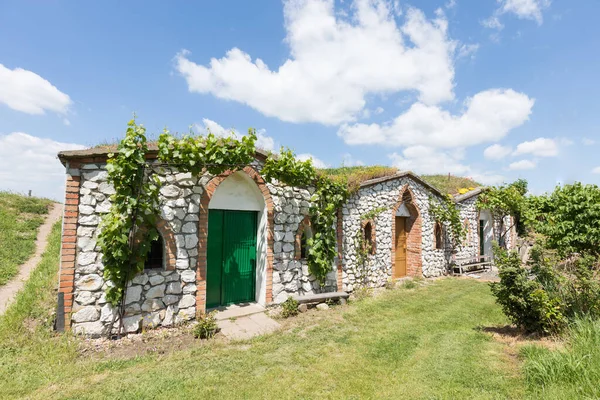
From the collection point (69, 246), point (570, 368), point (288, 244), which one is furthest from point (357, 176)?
point (69, 246)

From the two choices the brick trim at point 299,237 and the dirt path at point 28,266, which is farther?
the brick trim at point 299,237

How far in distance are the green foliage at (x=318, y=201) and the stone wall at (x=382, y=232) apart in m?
1.01

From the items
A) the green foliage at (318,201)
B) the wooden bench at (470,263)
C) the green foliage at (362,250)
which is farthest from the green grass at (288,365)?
the wooden bench at (470,263)

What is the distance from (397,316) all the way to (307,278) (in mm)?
2586

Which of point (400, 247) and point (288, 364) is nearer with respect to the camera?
point (288, 364)

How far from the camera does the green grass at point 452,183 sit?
55.2 ft

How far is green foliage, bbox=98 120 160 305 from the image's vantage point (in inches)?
226

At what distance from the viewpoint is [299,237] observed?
8633mm

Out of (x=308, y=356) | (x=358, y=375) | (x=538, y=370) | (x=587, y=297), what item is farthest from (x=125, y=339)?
(x=587, y=297)

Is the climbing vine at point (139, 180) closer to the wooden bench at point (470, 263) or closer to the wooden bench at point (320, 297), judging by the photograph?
the wooden bench at point (320, 297)

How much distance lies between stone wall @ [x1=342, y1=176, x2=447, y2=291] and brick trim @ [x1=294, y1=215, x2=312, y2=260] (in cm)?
173

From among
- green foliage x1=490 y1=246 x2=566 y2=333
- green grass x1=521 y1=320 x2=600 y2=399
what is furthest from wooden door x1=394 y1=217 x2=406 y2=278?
green grass x1=521 y1=320 x2=600 y2=399

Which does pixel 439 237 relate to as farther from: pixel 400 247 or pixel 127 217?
pixel 127 217

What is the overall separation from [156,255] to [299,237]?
3687 mm
